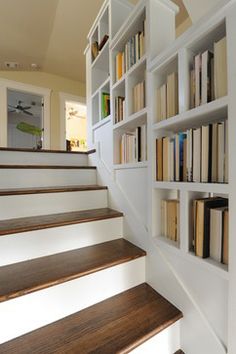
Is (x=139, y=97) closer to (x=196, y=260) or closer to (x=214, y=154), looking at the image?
(x=214, y=154)

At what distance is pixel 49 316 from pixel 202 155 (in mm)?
1060

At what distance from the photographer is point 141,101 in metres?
1.36

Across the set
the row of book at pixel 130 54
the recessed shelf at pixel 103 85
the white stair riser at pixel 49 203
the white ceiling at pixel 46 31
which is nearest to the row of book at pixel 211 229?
the white stair riser at pixel 49 203

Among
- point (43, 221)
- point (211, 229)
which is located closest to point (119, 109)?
point (43, 221)

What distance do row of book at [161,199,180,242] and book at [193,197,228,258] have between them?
0.15 meters

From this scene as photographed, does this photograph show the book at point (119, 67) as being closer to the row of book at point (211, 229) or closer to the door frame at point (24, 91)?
the row of book at point (211, 229)

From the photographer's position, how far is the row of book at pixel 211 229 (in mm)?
851

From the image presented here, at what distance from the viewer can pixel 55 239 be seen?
3.99 ft

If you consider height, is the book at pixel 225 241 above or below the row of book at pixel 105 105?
below

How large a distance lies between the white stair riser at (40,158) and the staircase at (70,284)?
1.09 ft

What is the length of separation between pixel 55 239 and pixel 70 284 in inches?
12.1

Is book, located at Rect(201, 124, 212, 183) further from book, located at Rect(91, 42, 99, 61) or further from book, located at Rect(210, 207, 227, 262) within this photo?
book, located at Rect(91, 42, 99, 61)

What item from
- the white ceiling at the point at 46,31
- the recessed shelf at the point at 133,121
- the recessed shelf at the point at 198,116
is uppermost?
the white ceiling at the point at 46,31

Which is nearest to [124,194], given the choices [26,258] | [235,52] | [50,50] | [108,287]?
[108,287]
